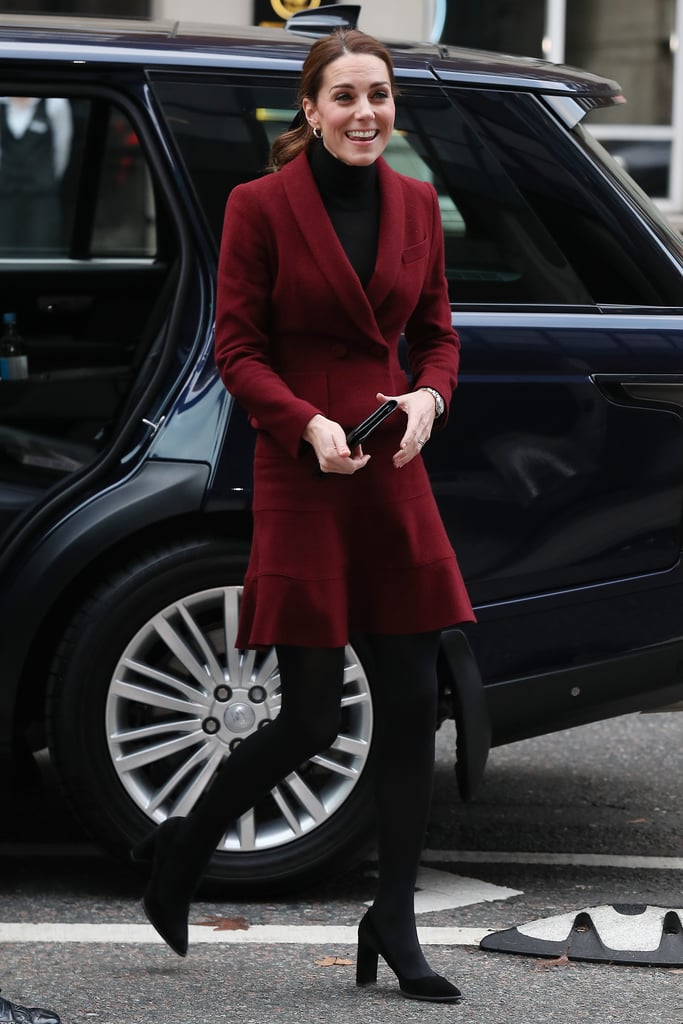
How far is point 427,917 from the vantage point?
3.99 meters

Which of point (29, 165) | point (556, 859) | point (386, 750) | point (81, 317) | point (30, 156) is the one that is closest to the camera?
point (386, 750)

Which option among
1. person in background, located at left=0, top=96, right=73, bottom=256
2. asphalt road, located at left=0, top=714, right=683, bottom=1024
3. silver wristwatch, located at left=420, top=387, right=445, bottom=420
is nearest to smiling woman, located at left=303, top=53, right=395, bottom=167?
silver wristwatch, located at left=420, top=387, right=445, bottom=420

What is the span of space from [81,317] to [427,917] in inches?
95.5

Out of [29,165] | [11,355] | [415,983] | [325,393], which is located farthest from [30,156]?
[415,983]

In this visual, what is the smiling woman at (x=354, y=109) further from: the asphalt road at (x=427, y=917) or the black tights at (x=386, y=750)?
the asphalt road at (x=427, y=917)

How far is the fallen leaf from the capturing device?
3883 millimetres

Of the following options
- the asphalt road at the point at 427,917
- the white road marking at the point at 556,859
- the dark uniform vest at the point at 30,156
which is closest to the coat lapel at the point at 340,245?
the asphalt road at the point at 427,917

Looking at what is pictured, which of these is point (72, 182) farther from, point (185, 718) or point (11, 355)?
point (185, 718)

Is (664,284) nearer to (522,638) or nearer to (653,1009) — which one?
(522,638)

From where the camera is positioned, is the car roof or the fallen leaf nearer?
the fallen leaf

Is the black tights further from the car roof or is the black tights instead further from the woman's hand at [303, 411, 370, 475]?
the car roof

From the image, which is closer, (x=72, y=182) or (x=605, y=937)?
(x=605, y=937)

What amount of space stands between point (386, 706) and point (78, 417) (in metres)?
2.11

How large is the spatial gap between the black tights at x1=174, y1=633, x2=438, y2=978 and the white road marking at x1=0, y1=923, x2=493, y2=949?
47 cm
